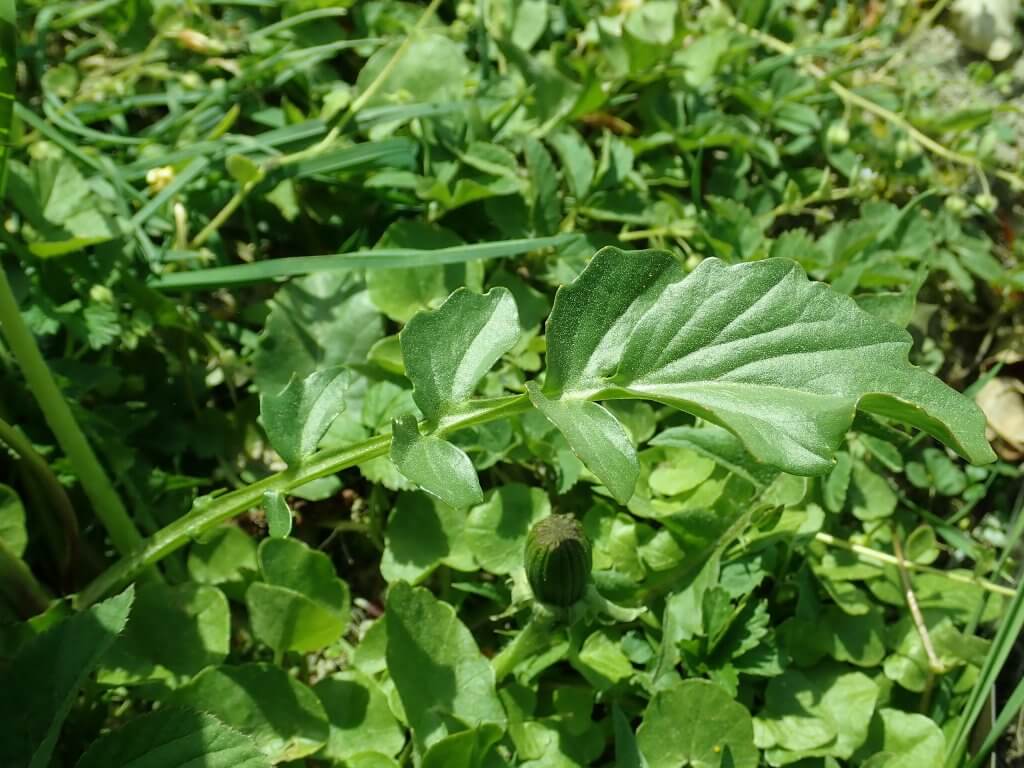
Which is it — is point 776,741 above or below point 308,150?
below

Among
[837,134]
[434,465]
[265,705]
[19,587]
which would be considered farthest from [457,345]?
[837,134]

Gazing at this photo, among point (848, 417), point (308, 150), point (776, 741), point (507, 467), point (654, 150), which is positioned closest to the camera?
point (848, 417)

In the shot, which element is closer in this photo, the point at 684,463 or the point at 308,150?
the point at 684,463

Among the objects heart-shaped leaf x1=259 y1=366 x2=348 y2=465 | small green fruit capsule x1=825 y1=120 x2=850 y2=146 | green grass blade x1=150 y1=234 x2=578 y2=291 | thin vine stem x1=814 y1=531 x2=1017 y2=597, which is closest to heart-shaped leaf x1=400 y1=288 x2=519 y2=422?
heart-shaped leaf x1=259 y1=366 x2=348 y2=465

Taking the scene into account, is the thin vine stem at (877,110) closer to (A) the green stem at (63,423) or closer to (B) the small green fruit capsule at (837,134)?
(B) the small green fruit capsule at (837,134)

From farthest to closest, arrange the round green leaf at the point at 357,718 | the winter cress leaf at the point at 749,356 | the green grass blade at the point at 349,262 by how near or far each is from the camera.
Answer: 1. the green grass blade at the point at 349,262
2. the round green leaf at the point at 357,718
3. the winter cress leaf at the point at 749,356

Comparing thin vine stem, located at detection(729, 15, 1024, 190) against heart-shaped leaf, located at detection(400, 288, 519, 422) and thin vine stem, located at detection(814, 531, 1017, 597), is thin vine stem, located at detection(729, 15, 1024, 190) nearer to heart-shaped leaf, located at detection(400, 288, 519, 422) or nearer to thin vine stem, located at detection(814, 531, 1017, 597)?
thin vine stem, located at detection(814, 531, 1017, 597)

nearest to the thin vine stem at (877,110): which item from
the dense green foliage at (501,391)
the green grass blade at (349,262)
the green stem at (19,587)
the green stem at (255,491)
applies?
the dense green foliage at (501,391)

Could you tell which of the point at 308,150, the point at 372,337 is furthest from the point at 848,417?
the point at 308,150

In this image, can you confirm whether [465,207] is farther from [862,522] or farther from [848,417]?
[848,417]
